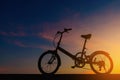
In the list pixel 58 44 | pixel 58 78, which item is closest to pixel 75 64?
pixel 58 44

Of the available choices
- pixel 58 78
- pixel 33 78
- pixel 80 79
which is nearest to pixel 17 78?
pixel 33 78

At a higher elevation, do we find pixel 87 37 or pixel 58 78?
pixel 87 37

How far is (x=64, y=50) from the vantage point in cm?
1377

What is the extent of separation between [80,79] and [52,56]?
4.99 meters

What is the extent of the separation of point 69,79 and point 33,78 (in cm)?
105

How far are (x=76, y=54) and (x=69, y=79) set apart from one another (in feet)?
15.9

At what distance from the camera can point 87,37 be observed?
13.1 m

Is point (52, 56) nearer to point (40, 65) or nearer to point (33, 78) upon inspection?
point (40, 65)

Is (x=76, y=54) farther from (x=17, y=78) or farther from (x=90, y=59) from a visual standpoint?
(x=17, y=78)

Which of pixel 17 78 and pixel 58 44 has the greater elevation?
pixel 58 44

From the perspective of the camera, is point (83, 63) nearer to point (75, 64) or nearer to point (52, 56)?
point (75, 64)

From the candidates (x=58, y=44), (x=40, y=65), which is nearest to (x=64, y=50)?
(x=58, y=44)

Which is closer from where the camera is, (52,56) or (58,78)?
(58,78)

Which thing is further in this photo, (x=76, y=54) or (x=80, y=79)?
(x=76, y=54)
